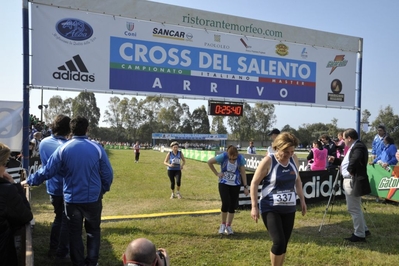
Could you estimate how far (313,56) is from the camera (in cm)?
952

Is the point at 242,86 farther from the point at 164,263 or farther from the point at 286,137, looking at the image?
the point at 164,263

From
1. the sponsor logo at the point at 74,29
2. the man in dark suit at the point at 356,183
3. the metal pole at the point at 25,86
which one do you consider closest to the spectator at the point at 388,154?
the man in dark suit at the point at 356,183

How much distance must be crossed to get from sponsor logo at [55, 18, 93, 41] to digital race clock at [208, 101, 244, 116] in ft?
11.3

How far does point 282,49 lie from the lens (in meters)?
9.06

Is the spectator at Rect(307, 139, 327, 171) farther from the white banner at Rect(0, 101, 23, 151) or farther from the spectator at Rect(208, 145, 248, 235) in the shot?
the white banner at Rect(0, 101, 23, 151)

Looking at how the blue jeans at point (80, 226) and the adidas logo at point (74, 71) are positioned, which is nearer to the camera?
the blue jeans at point (80, 226)

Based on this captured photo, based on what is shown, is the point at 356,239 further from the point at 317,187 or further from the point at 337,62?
the point at 337,62

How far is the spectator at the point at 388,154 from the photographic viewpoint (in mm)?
8984

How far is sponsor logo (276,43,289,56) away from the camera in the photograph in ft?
29.5

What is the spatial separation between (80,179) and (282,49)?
7.10 metres

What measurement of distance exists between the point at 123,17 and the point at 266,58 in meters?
3.98

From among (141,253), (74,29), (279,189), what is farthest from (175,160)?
(141,253)

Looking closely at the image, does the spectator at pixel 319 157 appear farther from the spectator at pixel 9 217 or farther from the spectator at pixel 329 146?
the spectator at pixel 9 217

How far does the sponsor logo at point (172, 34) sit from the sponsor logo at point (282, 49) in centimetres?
260
